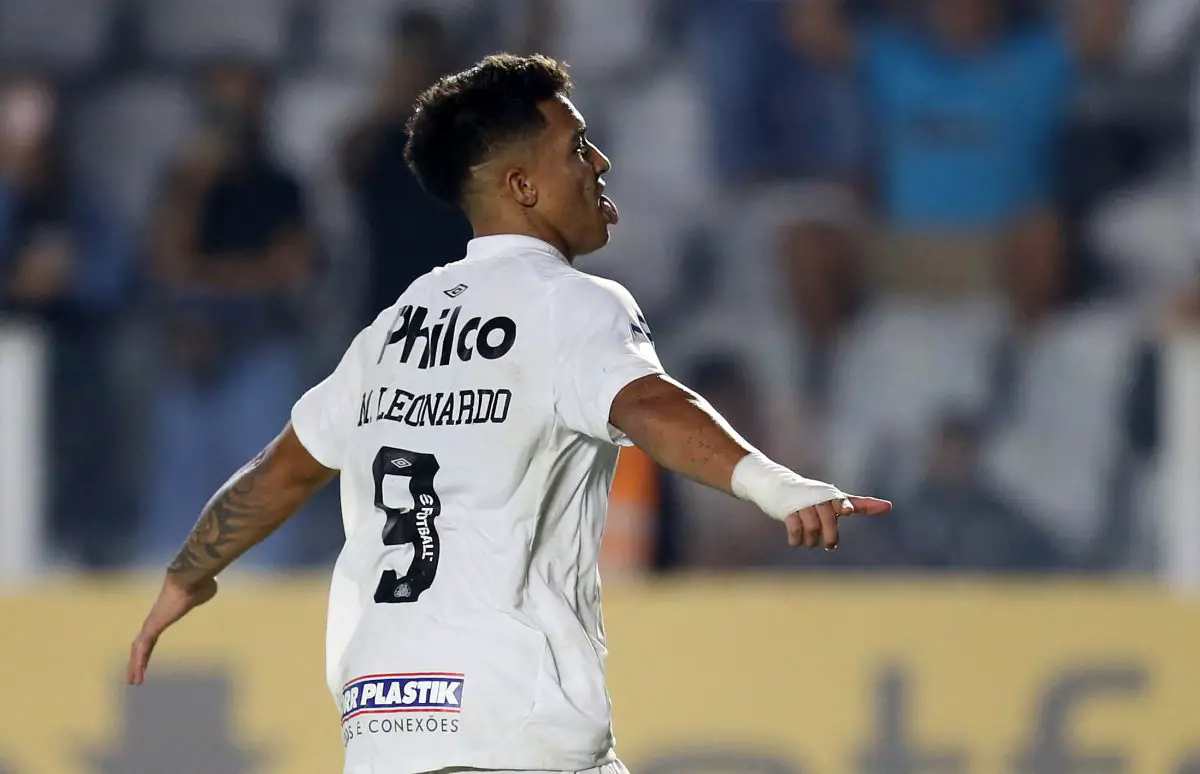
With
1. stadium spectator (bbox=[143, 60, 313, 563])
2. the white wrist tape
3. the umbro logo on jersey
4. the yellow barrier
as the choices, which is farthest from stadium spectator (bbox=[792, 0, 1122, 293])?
the white wrist tape

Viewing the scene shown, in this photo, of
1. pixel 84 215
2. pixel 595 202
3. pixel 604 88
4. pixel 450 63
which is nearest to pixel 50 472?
pixel 84 215

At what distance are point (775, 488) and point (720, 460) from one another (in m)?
0.11

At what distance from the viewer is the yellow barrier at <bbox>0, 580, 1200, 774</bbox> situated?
5.09 metres

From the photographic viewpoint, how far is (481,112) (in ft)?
9.66

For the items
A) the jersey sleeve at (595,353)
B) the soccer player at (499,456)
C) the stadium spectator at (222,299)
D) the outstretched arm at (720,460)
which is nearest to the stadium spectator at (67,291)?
the stadium spectator at (222,299)

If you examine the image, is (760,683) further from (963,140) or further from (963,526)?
(963,140)

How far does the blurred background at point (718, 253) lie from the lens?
630 cm

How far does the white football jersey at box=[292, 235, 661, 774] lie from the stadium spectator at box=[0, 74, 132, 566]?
3.61 meters

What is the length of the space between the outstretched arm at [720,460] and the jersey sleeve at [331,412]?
58 centimetres

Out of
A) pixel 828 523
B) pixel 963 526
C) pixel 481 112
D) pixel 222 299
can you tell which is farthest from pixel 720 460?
pixel 222 299

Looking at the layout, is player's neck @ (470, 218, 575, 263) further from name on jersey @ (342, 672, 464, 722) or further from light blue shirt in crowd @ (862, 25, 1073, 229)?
light blue shirt in crowd @ (862, 25, 1073, 229)

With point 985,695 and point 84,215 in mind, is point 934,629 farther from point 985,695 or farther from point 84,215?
point 84,215

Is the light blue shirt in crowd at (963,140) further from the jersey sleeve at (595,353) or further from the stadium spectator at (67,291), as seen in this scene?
the jersey sleeve at (595,353)

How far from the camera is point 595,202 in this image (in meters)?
2.98
